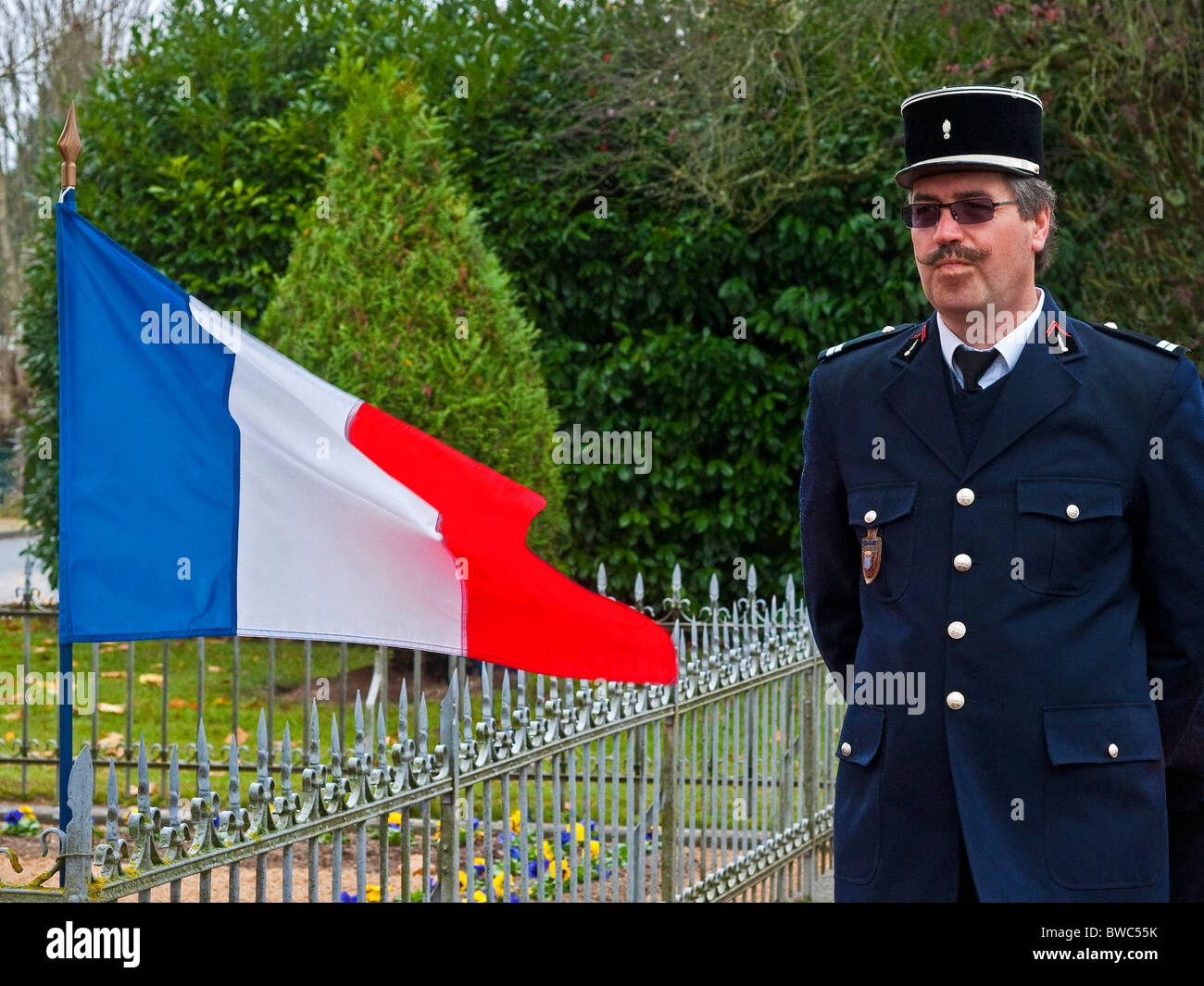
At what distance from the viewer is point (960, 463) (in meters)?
2.96

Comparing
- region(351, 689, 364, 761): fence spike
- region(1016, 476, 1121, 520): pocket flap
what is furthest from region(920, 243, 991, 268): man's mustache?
region(351, 689, 364, 761): fence spike

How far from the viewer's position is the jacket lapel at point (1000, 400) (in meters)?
2.94

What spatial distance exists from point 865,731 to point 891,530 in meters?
0.38

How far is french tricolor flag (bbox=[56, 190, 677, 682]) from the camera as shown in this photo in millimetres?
3578

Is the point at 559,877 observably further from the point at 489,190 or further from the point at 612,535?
the point at 489,190

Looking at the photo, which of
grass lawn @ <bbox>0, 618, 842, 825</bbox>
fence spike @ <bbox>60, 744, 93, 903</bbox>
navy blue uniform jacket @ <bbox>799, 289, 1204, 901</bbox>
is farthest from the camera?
grass lawn @ <bbox>0, 618, 842, 825</bbox>

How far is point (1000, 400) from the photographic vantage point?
9.70ft

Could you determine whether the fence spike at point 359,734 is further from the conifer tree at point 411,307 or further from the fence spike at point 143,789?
the conifer tree at point 411,307

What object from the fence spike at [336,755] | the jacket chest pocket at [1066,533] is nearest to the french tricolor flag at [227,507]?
the fence spike at [336,755]

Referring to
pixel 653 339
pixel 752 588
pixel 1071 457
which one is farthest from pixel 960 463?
pixel 653 339

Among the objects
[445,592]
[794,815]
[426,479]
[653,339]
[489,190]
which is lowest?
[794,815]

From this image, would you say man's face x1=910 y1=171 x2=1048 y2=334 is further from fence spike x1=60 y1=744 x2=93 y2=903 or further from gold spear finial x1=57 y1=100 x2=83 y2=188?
gold spear finial x1=57 y1=100 x2=83 y2=188

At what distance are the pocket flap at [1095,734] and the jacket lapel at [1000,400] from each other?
0.48 meters

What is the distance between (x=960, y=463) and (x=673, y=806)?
2.57m
